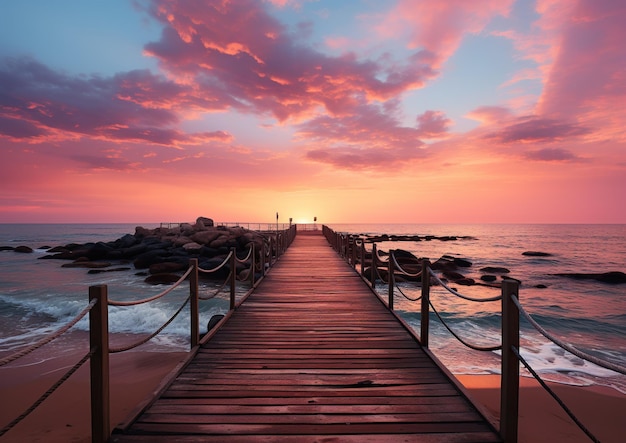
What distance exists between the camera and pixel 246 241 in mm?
28375

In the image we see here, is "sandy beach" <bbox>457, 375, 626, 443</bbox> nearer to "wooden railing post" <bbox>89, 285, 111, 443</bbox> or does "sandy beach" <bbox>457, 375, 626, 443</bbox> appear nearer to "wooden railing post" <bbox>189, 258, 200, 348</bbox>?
"wooden railing post" <bbox>189, 258, 200, 348</bbox>

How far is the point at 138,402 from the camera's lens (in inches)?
281

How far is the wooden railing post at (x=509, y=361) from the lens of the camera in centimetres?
321

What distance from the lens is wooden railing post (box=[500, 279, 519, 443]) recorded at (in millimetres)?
3205

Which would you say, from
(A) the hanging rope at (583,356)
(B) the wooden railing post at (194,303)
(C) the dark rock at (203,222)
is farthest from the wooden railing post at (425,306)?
(C) the dark rock at (203,222)

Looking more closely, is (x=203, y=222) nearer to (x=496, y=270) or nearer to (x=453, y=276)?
(x=453, y=276)

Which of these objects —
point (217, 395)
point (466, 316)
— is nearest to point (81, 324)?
point (217, 395)

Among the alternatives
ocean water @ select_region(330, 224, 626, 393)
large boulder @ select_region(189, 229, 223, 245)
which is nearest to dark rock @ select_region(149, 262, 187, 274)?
large boulder @ select_region(189, 229, 223, 245)

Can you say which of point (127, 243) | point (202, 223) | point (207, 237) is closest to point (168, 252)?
point (207, 237)

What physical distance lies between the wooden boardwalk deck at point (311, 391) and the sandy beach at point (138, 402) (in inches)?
80.2

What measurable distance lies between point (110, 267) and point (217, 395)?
29.1 m

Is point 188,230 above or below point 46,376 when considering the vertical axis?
above

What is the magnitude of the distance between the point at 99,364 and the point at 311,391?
7.01ft

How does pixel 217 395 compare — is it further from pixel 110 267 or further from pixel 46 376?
pixel 110 267
